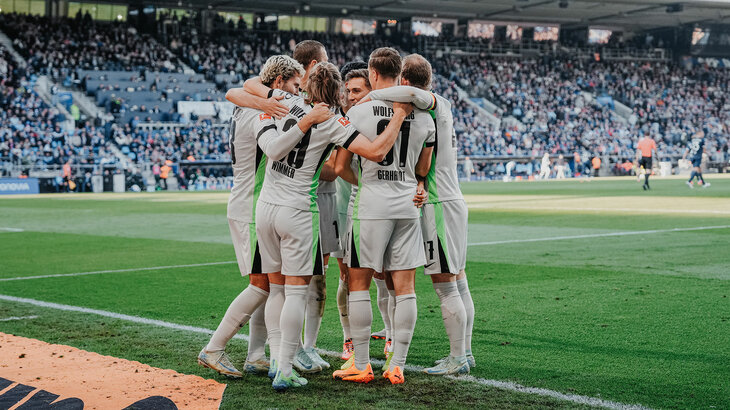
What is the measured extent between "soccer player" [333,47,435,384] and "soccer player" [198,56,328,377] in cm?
54

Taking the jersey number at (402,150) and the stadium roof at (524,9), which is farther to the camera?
the stadium roof at (524,9)

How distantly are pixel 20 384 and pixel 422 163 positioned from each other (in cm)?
288

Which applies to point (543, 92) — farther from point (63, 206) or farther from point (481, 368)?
point (481, 368)

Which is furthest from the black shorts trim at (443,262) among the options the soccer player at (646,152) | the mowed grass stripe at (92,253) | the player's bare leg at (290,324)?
the soccer player at (646,152)

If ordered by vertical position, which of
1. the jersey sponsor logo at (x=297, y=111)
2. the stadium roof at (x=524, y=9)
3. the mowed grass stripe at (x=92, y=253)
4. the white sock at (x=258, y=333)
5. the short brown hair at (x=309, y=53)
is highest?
the stadium roof at (x=524, y=9)

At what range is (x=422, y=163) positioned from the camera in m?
5.59

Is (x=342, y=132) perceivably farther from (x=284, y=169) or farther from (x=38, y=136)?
(x=38, y=136)

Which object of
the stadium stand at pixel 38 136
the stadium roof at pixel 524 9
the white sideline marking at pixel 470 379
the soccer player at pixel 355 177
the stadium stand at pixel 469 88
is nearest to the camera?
the white sideline marking at pixel 470 379

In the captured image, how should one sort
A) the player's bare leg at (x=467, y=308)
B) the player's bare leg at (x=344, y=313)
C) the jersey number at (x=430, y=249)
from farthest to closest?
the player's bare leg at (x=344, y=313) → the player's bare leg at (x=467, y=308) → the jersey number at (x=430, y=249)

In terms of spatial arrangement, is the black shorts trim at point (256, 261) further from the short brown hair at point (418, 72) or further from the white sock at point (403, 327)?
the short brown hair at point (418, 72)

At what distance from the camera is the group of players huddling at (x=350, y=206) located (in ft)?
17.1

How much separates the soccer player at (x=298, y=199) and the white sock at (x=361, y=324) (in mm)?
315

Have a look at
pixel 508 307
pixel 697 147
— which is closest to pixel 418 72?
pixel 508 307

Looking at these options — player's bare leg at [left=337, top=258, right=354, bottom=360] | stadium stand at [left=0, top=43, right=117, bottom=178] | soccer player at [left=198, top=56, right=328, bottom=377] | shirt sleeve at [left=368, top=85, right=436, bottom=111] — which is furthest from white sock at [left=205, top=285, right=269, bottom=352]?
stadium stand at [left=0, top=43, right=117, bottom=178]
